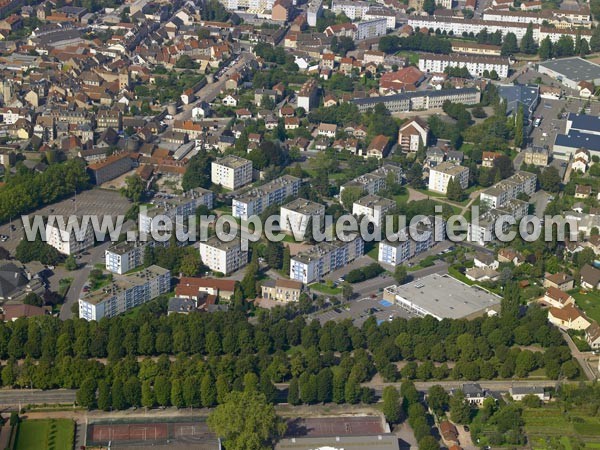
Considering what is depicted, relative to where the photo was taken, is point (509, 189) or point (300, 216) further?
point (509, 189)

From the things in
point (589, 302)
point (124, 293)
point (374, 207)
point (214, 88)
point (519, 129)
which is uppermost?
point (124, 293)

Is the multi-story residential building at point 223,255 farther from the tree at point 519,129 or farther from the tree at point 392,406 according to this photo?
the tree at point 519,129

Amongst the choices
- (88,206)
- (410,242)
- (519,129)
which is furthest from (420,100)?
(88,206)

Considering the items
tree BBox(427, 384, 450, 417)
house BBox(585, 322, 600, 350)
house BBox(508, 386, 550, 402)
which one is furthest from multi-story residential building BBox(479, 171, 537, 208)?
tree BBox(427, 384, 450, 417)

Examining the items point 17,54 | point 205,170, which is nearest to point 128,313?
point 205,170

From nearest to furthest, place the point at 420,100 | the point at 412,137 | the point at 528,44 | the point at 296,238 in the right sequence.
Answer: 1. the point at 296,238
2. the point at 412,137
3. the point at 420,100
4. the point at 528,44

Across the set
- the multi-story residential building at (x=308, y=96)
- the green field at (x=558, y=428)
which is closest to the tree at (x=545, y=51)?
the multi-story residential building at (x=308, y=96)

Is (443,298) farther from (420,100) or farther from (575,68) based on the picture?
(575,68)

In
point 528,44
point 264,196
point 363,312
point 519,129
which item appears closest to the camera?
point 363,312
